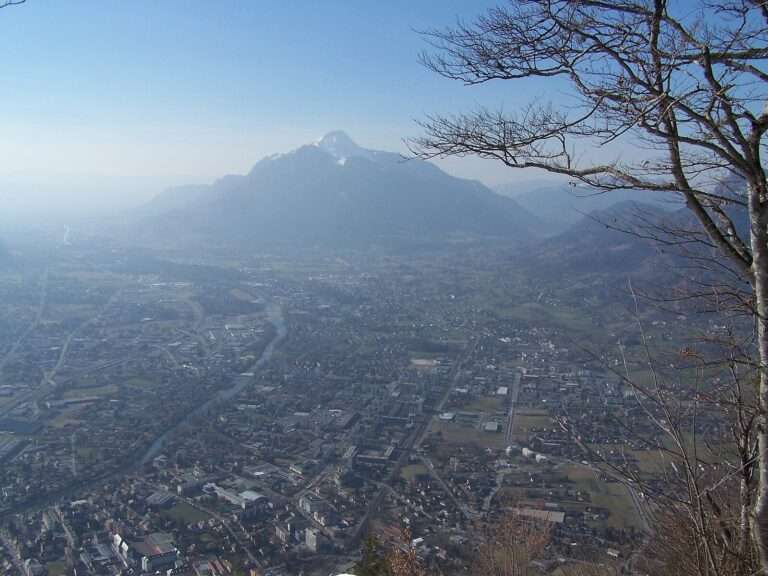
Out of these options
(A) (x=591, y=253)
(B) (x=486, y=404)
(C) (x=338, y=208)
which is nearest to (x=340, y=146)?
(C) (x=338, y=208)

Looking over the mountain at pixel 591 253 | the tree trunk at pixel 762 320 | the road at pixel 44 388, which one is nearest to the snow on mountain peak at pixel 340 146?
the mountain at pixel 591 253

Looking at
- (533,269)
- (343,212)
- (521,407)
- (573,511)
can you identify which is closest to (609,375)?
(521,407)

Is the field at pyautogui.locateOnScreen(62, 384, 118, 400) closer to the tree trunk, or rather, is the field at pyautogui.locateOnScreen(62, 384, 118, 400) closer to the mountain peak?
the tree trunk

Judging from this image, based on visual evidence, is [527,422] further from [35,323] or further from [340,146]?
[340,146]

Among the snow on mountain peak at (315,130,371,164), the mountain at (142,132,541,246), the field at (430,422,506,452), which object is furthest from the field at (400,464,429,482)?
the snow on mountain peak at (315,130,371,164)

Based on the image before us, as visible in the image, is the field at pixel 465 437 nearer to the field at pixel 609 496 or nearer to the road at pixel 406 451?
the road at pixel 406 451
